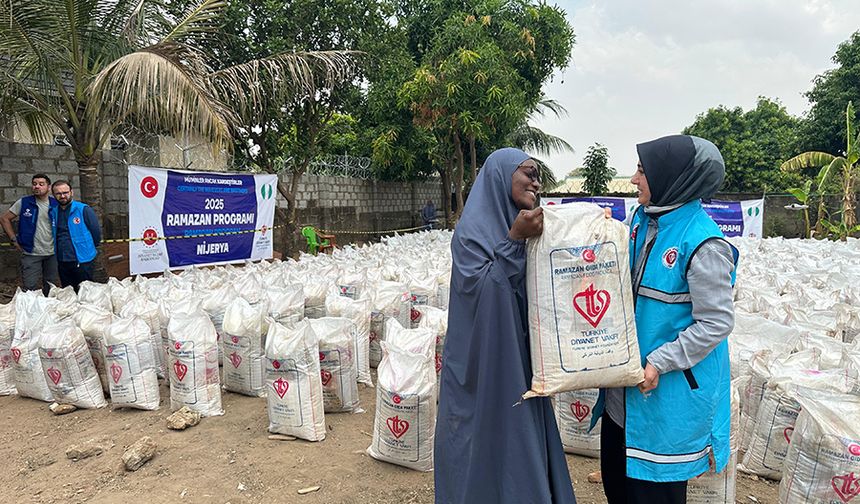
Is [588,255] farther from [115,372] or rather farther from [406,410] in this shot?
[115,372]

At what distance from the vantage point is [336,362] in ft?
9.95

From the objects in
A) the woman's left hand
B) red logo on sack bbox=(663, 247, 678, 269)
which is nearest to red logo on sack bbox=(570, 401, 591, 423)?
the woman's left hand

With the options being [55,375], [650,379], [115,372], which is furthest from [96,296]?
[650,379]

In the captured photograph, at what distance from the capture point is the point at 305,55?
809cm

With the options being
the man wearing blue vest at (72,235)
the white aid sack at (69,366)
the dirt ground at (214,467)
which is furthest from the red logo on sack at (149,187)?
the dirt ground at (214,467)

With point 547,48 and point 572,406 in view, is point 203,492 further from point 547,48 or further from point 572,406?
point 547,48

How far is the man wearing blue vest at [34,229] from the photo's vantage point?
482 centimetres

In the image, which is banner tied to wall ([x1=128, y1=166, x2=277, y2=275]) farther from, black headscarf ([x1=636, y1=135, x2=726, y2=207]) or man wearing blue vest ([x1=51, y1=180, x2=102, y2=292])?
black headscarf ([x1=636, y1=135, x2=726, y2=207])

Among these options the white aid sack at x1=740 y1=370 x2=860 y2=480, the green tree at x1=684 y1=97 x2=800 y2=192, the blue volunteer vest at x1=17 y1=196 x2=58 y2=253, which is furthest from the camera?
the green tree at x1=684 y1=97 x2=800 y2=192

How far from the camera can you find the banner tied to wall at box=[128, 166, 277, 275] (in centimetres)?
594

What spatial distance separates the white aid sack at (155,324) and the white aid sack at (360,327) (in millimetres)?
1200

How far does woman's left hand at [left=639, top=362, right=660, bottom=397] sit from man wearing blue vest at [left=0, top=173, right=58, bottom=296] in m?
5.35

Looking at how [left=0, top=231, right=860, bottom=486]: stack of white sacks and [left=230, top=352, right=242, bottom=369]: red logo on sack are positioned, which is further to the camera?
[left=230, top=352, right=242, bottom=369]: red logo on sack

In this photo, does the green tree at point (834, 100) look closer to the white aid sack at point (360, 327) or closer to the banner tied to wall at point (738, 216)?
the banner tied to wall at point (738, 216)
